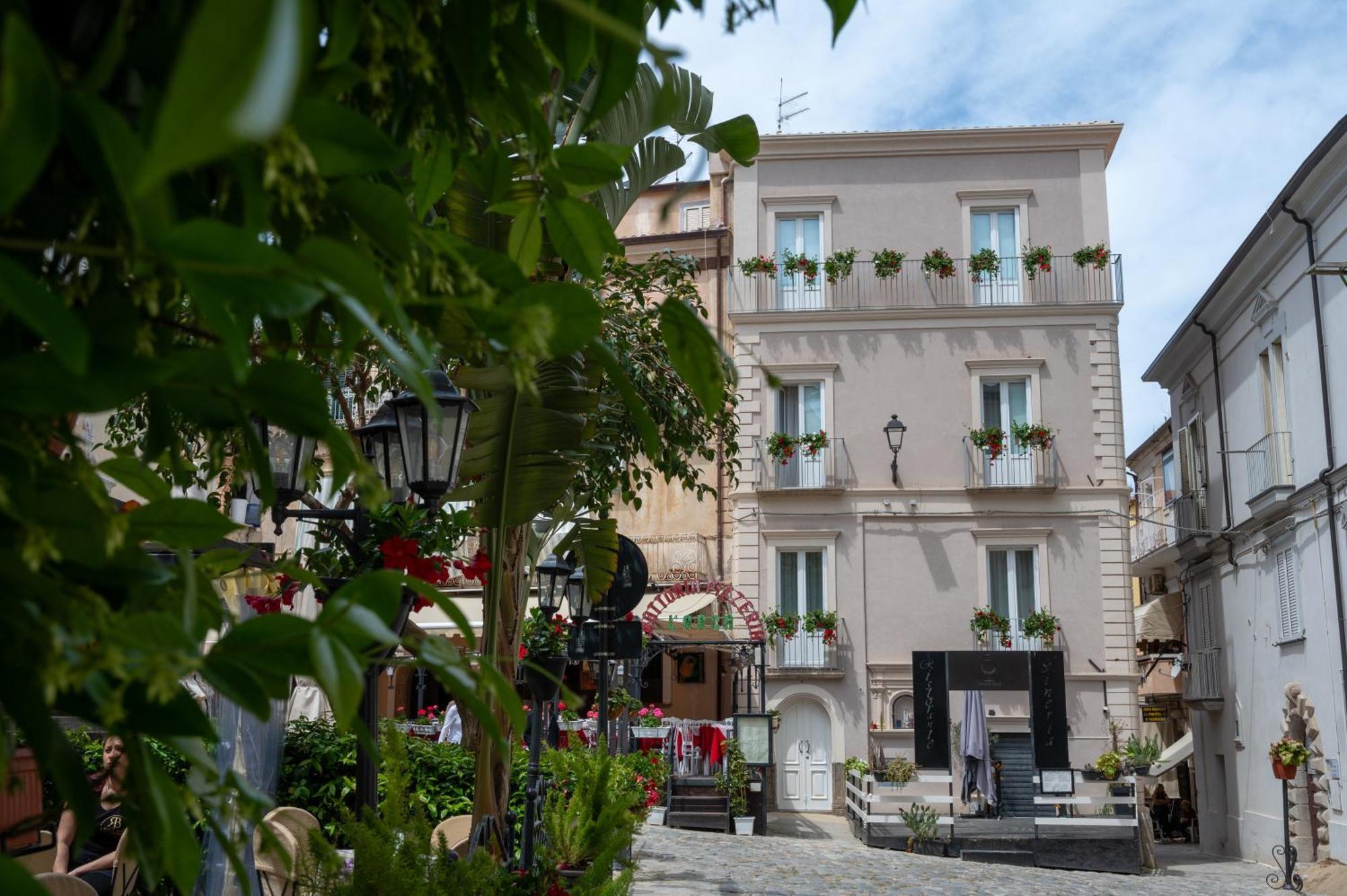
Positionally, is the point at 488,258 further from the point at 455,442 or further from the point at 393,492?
the point at 393,492

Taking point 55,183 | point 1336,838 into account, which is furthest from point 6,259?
point 1336,838

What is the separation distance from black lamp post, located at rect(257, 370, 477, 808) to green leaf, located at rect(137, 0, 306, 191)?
4211mm

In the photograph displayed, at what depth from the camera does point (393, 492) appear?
5.48 metres

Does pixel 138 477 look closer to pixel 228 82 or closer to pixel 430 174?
pixel 430 174

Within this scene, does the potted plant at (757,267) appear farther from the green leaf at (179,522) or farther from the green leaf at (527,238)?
the green leaf at (179,522)

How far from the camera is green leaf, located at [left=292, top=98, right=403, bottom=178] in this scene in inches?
28.3

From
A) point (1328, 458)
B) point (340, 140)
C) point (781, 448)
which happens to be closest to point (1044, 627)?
point (781, 448)

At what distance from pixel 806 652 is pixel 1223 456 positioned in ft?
26.7

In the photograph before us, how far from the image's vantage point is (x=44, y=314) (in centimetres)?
62

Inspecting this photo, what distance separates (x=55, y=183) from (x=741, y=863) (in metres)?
13.3

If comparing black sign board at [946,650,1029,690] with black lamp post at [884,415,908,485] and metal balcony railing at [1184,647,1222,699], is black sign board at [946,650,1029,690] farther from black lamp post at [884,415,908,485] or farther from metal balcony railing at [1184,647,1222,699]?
metal balcony railing at [1184,647,1222,699]

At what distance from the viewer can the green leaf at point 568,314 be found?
2.98 feet

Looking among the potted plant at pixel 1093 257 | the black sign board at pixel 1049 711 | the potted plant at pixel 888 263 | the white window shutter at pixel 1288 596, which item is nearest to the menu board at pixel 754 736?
the black sign board at pixel 1049 711

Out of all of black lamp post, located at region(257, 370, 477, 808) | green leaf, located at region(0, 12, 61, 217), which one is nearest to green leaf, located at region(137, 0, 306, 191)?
green leaf, located at region(0, 12, 61, 217)
